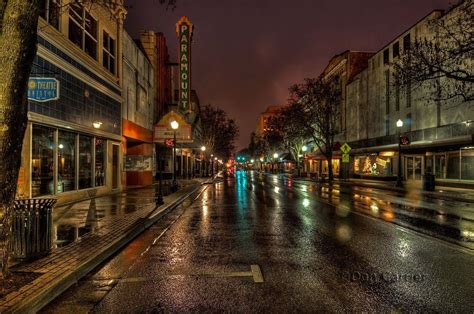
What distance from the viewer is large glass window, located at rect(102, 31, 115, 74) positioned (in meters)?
20.4

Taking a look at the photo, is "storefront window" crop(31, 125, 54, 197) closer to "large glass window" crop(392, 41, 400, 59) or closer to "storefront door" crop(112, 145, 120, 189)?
"storefront door" crop(112, 145, 120, 189)

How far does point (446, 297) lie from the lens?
4977mm

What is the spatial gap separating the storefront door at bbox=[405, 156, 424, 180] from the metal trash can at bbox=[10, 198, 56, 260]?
33.5 m

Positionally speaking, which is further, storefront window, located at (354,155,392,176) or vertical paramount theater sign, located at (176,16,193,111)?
storefront window, located at (354,155,392,176)

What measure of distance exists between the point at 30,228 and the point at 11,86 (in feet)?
8.95

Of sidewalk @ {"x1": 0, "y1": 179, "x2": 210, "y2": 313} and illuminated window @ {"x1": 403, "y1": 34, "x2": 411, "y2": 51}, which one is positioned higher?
illuminated window @ {"x1": 403, "y1": 34, "x2": 411, "y2": 51}

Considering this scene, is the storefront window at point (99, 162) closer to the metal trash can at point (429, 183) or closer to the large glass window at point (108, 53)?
the large glass window at point (108, 53)

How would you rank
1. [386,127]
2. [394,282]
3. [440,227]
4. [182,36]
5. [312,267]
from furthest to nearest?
1. [386,127]
2. [182,36]
3. [440,227]
4. [312,267]
5. [394,282]

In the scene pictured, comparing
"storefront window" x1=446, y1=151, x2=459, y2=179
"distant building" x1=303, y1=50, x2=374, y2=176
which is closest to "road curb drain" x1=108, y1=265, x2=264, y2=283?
"storefront window" x1=446, y1=151, x2=459, y2=179

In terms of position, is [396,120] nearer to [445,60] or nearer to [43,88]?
[445,60]

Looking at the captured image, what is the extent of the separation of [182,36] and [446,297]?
31.7 meters

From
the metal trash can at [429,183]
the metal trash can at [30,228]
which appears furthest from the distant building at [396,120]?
the metal trash can at [30,228]

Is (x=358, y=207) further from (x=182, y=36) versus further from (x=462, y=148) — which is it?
(x=182, y=36)

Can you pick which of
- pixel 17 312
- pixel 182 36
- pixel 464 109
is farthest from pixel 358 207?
pixel 182 36
